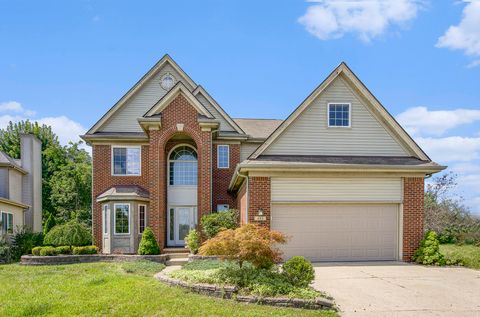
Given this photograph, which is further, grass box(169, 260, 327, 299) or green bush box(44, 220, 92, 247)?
green bush box(44, 220, 92, 247)

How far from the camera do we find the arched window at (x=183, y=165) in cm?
1883

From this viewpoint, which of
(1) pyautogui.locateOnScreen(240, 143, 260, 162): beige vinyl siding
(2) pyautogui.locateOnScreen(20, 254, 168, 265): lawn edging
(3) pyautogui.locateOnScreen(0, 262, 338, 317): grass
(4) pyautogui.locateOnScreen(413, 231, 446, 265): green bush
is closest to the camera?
(3) pyautogui.locateOnScreen(0, 262, 338, 317): grass

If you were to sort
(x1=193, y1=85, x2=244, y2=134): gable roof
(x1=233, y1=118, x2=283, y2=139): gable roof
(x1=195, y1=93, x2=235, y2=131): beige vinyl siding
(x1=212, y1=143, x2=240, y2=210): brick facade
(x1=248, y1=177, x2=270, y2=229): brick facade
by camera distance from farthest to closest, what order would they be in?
1. (x1=233, y1=118, x2=283, y2=139): gable roof
2. (x1=193, y1=85, x2=244, y2=134): gable roof
3. (x1=195, y1=93, x2=235, y2=131): beige vinyl siding
4. (x1=212, y1=143, x2=240, y2=210): brick facade
5. (x1=248, y1=177, x2=270, y2=229): brick facade

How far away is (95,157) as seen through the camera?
18641 millimetres

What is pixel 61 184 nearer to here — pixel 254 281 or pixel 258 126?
pixel 258 126

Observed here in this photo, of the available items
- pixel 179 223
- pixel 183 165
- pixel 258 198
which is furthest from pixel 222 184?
pixel 258 198

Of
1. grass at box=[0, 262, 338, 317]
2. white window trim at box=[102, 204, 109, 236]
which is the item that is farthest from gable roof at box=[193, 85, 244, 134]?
grass at box=[0, 262, 338, 317]

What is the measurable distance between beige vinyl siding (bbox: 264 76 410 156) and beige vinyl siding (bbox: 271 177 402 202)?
1.30 metres

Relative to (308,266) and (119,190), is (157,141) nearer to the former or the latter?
(119,190)

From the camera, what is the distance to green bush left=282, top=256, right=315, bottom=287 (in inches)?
340

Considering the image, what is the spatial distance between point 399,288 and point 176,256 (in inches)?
378

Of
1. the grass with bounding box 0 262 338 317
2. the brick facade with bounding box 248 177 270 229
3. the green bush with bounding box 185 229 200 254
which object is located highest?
the brick facade with bounding box 248 177 270 229

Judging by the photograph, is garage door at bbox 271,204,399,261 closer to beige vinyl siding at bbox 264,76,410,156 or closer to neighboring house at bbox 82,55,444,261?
neighboring house at bbox 82,55,444,261

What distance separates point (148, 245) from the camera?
50.5 feet
